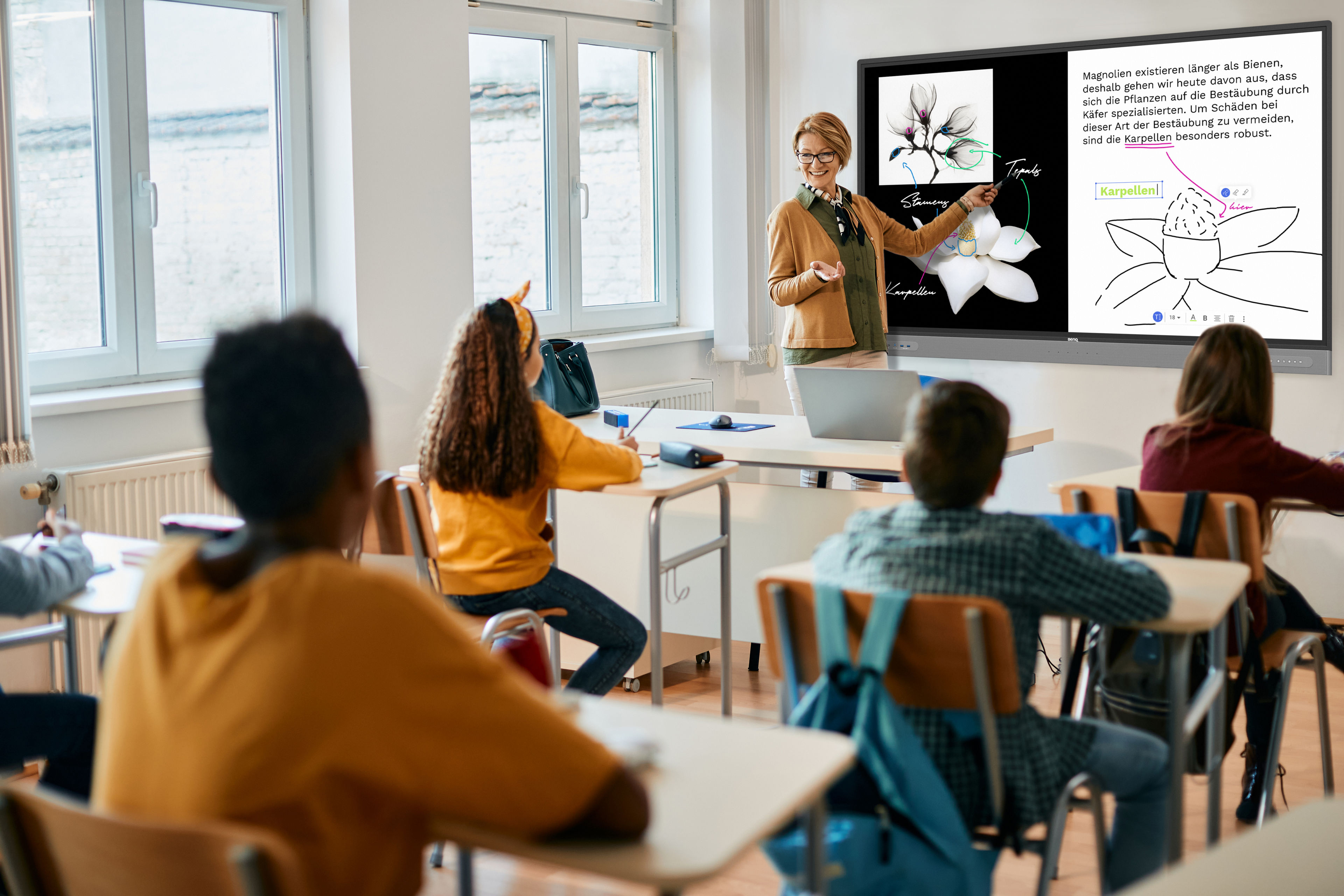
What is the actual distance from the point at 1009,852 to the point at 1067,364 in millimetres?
2690

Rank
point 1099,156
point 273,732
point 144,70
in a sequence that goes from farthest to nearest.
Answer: point 1099,156 → point 144,70 → point 273,732

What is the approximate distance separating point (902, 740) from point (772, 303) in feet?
14.1

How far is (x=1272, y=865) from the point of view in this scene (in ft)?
3.26

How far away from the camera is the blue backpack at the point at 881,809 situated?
5.77 ft

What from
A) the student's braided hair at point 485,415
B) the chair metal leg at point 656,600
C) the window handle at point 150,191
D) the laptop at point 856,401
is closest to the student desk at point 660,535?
the chair metal leg at point 656,600

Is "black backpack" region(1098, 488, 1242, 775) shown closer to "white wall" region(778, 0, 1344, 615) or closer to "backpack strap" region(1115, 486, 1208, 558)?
"backpack strap" region(1115, 486, 1208, 558)

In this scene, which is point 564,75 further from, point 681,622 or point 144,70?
point 681,622

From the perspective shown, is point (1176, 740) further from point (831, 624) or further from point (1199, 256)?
point (1199, 256)

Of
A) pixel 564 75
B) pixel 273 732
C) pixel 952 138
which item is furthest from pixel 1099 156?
pixel 273 732

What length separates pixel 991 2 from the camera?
5.24 metres

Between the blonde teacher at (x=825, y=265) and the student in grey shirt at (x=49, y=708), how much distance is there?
9.27 ft

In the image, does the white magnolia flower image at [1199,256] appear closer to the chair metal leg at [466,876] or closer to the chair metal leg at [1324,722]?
the chair metal leg at [1324,722]

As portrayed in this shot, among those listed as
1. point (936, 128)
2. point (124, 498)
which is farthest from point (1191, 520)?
point (936, 128)

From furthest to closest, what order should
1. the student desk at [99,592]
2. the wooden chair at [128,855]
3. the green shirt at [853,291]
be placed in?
1. the green shirt at [853,291]
2. the student desk at [99,592]
3. the wooden chair at [128,855]
